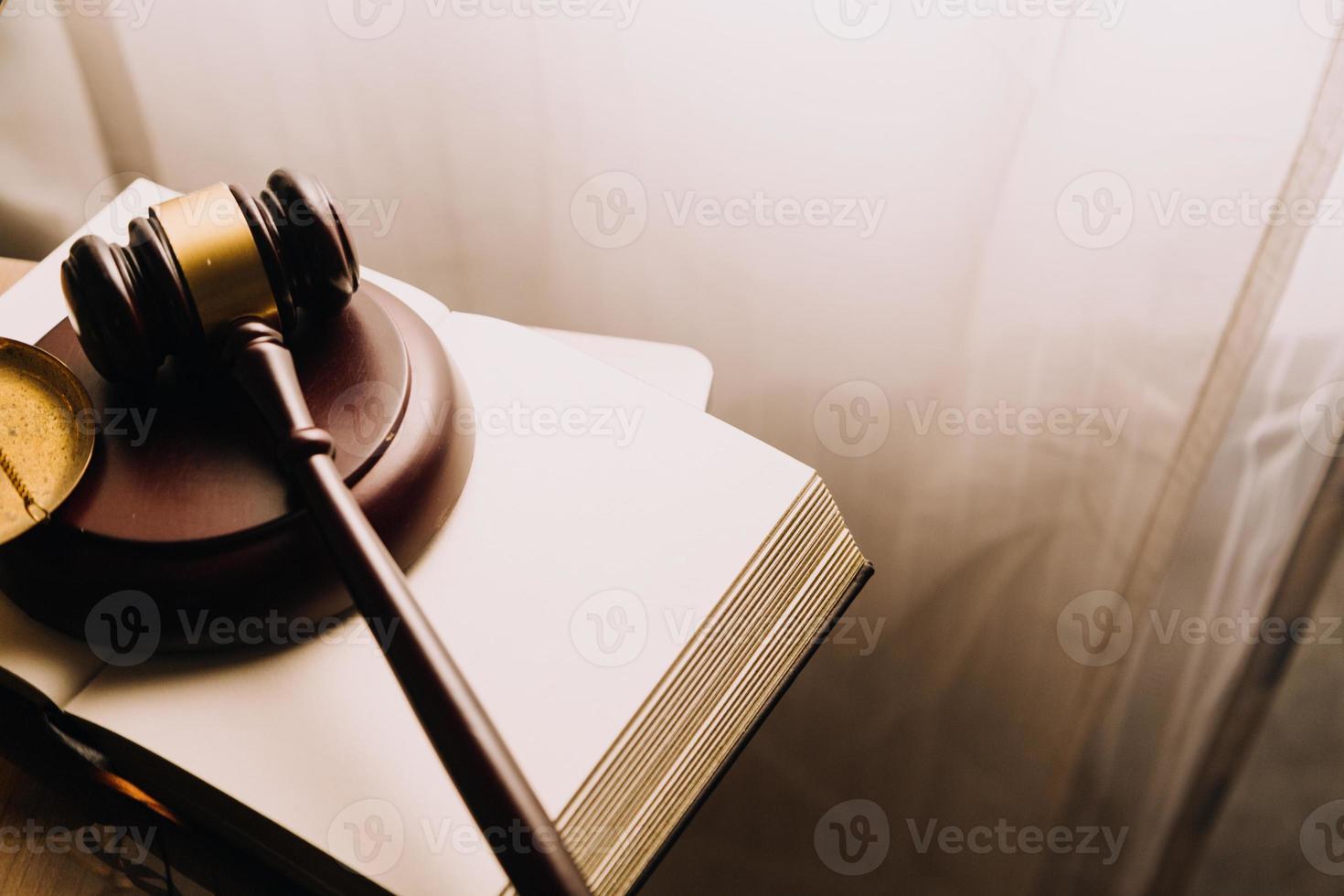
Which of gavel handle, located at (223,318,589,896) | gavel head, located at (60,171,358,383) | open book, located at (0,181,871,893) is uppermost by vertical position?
gavel head, located at (60,171,358,383)

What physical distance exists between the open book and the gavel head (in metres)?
0.11

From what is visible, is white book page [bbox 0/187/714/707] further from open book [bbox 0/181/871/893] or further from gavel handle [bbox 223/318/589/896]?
gavel handle [bbox 223/318/589/896]

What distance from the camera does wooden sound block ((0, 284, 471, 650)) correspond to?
0.43m

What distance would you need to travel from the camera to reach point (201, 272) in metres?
0.44

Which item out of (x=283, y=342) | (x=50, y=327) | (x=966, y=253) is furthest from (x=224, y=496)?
(x=966, y=253)

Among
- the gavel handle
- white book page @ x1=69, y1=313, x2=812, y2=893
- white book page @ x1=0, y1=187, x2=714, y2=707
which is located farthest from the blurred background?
the gavel handle

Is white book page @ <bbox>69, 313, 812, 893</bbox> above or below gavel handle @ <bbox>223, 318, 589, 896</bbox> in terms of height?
below

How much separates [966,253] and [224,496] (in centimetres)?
50

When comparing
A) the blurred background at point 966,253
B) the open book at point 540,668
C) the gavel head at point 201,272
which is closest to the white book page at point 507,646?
the open book at point 540,668

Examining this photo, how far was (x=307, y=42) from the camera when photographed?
0.75m

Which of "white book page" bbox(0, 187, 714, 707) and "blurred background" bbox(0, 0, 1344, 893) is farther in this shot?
"blurred background" bbox(0, 0, 1344, 893)

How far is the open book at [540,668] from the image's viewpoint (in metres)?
0.43

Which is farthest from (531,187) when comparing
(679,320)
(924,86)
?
(924,86)

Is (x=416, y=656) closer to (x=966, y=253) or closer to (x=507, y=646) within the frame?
(x=507, y=646)
